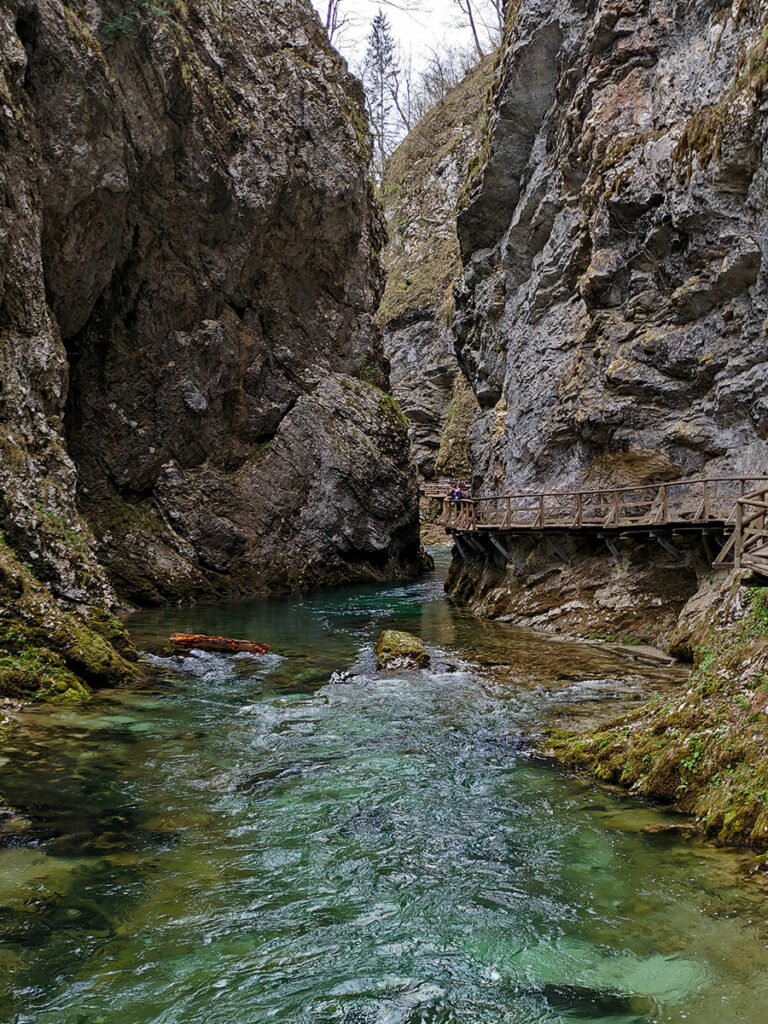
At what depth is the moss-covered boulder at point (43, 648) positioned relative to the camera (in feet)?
31.4

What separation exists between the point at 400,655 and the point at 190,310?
1744 cm

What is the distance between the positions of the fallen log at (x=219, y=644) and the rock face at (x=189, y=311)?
2261 mm

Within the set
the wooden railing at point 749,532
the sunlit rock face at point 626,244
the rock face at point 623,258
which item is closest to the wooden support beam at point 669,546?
the rock face at point 623,258

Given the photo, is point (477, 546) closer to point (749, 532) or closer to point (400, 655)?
point (400, 655)

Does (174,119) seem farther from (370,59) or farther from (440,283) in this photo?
(370,59)

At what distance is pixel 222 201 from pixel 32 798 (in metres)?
23.5

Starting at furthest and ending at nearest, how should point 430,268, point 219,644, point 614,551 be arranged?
1. point 430,268
2. point 614,551
3. point 219,644

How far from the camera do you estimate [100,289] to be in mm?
21766

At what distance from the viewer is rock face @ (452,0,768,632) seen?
15.6 meters

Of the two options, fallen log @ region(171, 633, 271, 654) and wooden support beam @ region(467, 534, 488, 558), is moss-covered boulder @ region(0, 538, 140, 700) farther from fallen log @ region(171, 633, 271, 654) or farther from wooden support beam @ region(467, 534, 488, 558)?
wooden support beam @ region(467, 534, 488, 558)

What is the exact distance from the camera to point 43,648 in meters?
10.2

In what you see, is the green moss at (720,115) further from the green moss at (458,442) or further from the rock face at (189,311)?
the green moss at (458,442)

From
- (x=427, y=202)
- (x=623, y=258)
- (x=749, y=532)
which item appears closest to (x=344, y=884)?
(x=749, y=532)

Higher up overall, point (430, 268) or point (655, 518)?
point (430, 268)
